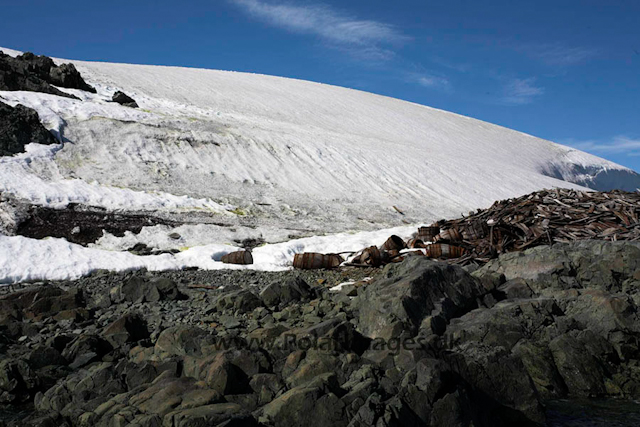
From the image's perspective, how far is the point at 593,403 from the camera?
5086 mm

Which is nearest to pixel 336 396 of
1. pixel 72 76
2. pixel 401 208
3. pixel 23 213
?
pixel 23 213

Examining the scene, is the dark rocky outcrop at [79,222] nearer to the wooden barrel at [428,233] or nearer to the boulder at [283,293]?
the boulder at [283,293]

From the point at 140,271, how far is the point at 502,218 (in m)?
7.33

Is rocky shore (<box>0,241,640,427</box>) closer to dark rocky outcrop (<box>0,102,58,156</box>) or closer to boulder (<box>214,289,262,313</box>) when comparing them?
boulder (<box>214,289,262,313</box>)

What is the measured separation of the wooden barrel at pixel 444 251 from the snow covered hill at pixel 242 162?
416 cm

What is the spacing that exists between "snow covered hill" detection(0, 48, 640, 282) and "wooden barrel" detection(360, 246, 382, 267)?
299 centimetres

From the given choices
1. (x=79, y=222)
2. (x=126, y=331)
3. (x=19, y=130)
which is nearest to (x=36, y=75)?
(x=19, y=130)

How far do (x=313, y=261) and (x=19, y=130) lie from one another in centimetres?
1024

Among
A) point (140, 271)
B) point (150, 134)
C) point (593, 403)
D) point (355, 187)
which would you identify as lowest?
point (593, 403)

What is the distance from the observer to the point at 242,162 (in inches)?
741

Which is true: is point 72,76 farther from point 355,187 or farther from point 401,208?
point 401,208

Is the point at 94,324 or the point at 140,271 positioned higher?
the point at 140,271

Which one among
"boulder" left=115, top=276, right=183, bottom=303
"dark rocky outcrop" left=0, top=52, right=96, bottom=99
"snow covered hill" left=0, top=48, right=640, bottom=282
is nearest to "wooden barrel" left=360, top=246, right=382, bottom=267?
"snow covered hill" left=0, top=48, right=640, bottom=282

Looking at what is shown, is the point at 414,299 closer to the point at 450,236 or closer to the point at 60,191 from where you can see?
the point at 450,236
